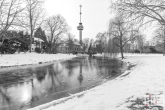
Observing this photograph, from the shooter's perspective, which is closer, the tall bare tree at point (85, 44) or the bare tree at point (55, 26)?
the bare tree at point (55, 26)

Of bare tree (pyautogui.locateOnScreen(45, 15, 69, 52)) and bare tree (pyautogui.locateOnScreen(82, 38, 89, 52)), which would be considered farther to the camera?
bare tree (pyautogui.locateOnScreen(82, 38, 89, 52))

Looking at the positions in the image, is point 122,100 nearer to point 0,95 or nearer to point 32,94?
point 32,94

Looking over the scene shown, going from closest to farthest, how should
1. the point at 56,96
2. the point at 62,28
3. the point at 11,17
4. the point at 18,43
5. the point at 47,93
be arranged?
the point at 56,96 → the point at 47,93 → the point at 11,17 → the point at 18,43 → the point at 62,28

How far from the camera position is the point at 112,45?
37750 millimetres

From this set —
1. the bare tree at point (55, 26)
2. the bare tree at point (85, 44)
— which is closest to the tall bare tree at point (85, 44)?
the bare tree at point (85, 44)

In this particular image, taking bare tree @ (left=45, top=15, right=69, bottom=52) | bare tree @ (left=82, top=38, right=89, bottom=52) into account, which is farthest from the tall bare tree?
bare tree @ (left=45, top=15, right=69, bottom=52)

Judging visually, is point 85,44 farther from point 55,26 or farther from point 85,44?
point 55,26

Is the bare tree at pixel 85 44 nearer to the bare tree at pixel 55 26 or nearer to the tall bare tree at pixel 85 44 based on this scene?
the tall bare tree at pixel 85 44

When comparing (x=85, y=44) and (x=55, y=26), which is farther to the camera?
(x=85, y=44)

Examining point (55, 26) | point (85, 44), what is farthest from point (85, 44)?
point (55, 26)

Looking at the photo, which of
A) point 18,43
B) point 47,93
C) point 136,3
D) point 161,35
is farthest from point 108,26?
point 47,93

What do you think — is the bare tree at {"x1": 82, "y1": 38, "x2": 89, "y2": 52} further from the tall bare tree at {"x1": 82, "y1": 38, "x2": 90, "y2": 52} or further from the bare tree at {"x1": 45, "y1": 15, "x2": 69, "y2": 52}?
the bare tree at {"x1": 45, "y1": 15, "x2": 69, "y2": 52}

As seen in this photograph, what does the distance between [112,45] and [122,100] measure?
111 feet

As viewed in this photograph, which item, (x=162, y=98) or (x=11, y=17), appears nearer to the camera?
(x=162, y=98)
